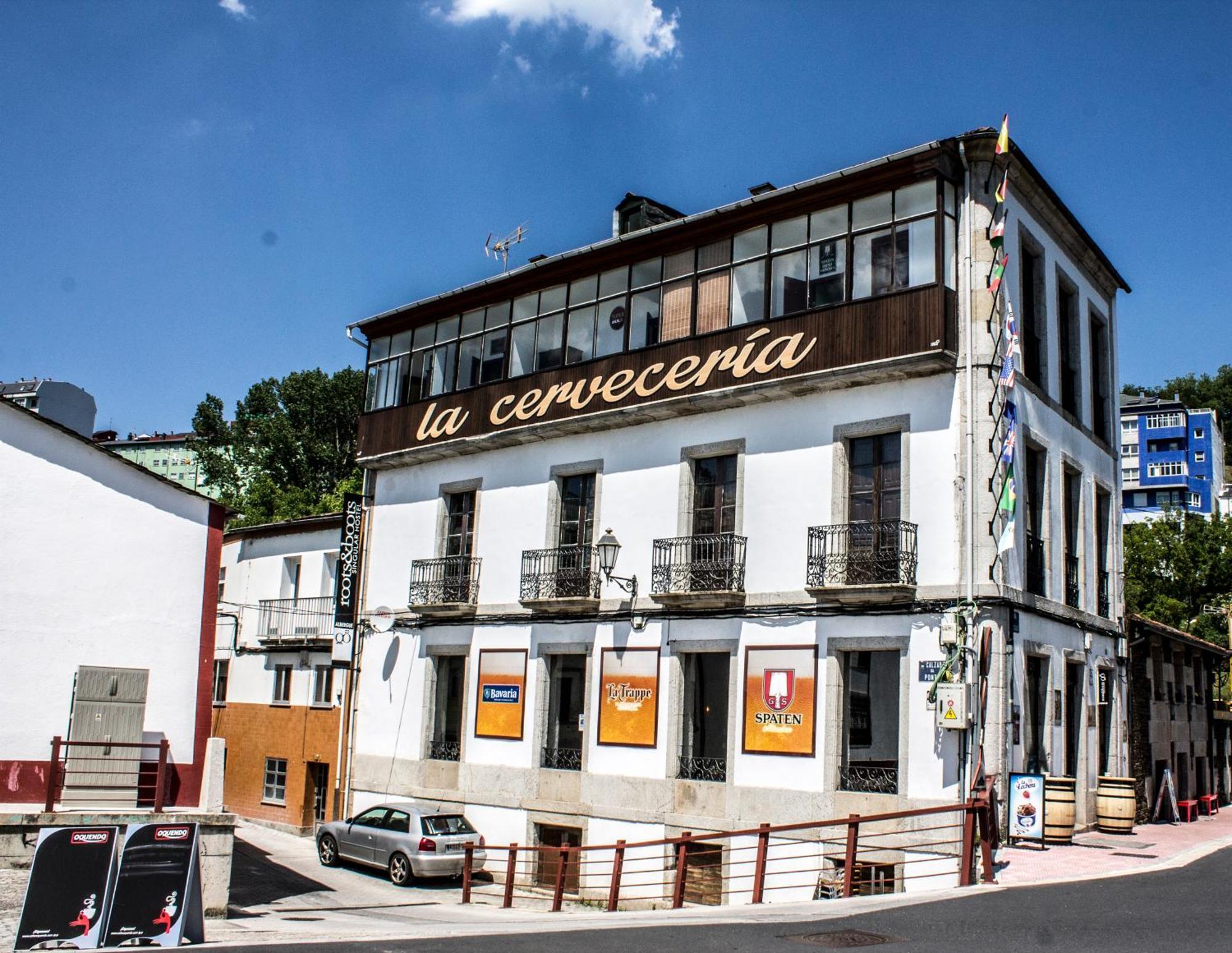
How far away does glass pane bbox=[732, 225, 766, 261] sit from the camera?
876 inches

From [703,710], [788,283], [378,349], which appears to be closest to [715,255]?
[788,283]

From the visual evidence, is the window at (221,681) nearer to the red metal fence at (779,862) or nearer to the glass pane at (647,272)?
the red metal fence at (779,862)

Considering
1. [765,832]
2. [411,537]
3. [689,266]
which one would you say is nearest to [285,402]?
[411,537]

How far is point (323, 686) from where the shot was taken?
30.1 metres

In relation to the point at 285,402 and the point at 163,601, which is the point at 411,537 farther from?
the point at 285,402

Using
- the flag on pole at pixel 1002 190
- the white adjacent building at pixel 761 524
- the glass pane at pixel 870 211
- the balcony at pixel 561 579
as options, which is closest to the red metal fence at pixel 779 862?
the white adjacent building at pixel 761 524

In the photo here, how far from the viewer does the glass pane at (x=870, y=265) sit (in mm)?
20266

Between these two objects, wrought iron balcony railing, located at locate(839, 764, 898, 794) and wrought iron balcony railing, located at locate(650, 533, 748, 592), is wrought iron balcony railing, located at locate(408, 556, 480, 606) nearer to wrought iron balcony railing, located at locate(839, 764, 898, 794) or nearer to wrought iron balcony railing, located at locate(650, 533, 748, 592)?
wrought iron balcony railing, located at locate(650, 533, 748, 592)

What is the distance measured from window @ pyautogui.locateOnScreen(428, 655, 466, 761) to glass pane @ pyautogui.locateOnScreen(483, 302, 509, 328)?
7.52 m

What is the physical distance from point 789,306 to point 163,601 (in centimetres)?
1179

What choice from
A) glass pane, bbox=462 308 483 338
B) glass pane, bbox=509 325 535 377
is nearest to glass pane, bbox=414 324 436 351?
glass pane, bbox=462 308 483 338

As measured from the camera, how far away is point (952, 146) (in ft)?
64.6

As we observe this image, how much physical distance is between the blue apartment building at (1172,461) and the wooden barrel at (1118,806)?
77.8m

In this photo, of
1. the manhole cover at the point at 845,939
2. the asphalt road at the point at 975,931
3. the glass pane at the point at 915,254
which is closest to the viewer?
the asphalt road at the point at 975,931
